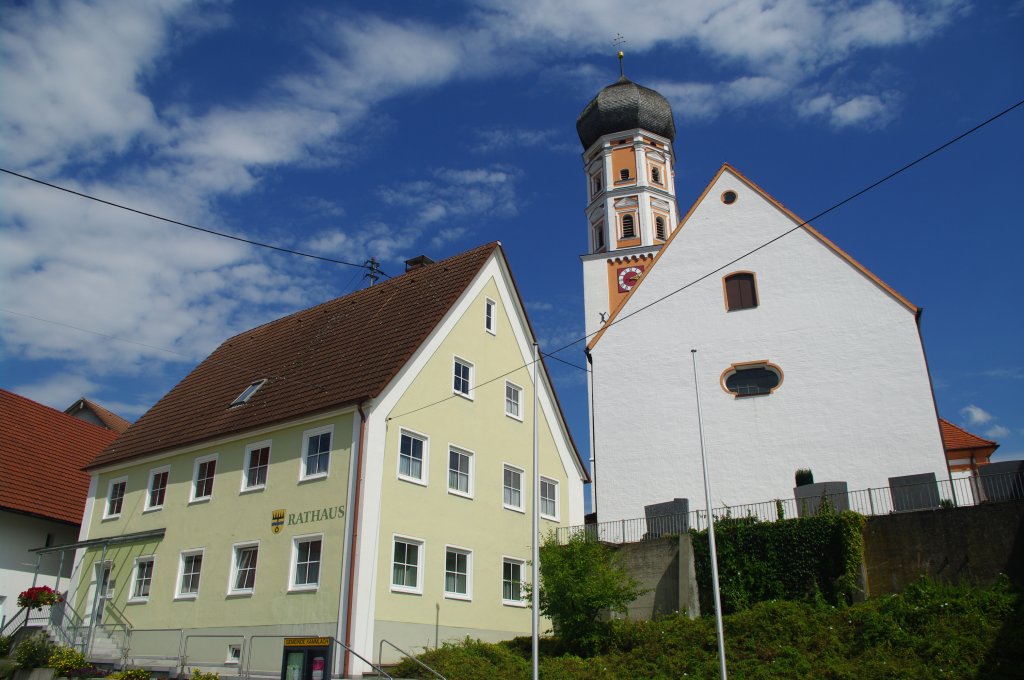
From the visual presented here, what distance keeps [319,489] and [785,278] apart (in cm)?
1938

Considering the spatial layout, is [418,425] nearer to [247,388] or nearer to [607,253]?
[247,388]

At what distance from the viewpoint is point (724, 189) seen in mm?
35469

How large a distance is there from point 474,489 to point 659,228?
36.0 meters

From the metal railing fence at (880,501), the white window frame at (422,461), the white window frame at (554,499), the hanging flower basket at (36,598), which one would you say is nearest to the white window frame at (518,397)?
the white window frame at (554,499)

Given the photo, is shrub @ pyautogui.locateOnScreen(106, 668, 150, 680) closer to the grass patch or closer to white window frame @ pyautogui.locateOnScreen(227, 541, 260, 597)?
white window frame @ pyautogui.locateOnScreen(227, 541, 260, 597)

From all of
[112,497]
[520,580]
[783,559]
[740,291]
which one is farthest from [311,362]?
[740,291]

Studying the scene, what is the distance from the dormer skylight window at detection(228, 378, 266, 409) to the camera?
2616cm

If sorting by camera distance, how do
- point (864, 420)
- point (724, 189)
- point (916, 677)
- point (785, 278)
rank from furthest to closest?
point (724, 189) → point (785, 278) → point (864, 420) → point (916, 677)

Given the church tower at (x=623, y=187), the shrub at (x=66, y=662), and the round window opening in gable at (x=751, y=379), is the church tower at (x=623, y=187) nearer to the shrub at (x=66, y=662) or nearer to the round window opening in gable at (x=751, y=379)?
the round window opening in gable at (x=751, y=379)

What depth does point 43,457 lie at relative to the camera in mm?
31703

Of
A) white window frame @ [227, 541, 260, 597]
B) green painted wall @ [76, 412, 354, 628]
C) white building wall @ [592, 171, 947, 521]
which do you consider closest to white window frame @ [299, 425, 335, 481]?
green painted wall @ [76, 412, 354, 628]

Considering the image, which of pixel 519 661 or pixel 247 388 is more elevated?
pixel 247 388

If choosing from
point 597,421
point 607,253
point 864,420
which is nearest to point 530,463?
point 597,421

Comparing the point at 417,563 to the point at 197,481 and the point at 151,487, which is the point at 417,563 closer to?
the point at 197,481
